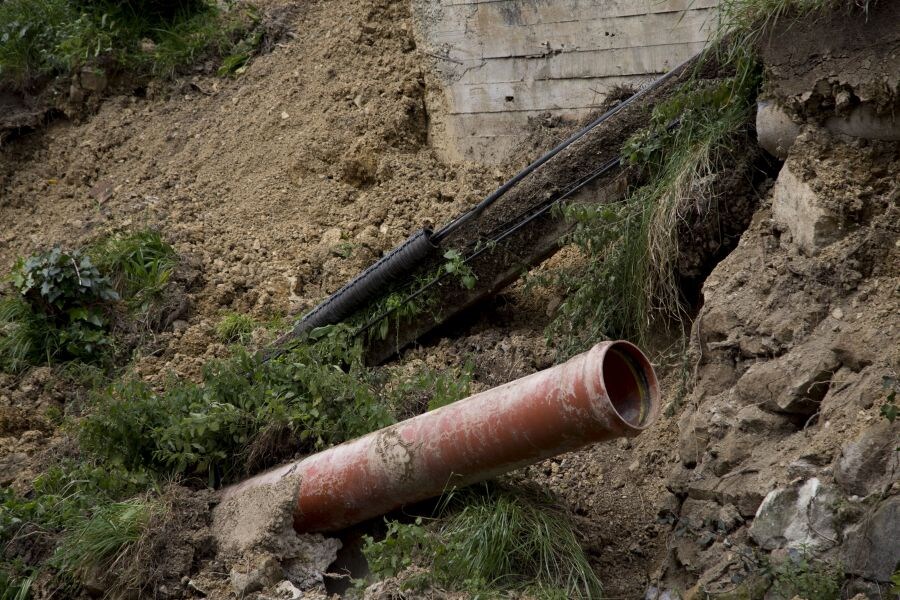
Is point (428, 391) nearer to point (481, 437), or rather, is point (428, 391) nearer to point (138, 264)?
point (481, 437)

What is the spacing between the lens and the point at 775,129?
15.7ft

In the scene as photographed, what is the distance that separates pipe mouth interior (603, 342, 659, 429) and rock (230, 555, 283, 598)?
4.85 feet

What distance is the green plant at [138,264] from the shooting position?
6984mm

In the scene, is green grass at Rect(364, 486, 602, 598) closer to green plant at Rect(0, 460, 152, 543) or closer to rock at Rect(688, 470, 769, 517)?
rock at Rect(688, 470, 769, 517)

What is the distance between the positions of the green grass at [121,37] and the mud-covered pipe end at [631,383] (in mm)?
5354

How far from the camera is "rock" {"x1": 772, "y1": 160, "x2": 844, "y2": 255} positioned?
441 cm

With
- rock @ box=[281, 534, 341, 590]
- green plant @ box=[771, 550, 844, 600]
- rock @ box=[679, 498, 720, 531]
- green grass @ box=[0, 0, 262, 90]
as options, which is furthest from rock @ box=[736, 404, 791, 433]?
green grass @ box=[0, 0, 262, 90]

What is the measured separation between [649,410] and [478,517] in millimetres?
775

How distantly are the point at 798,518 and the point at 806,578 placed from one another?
10.3 inches

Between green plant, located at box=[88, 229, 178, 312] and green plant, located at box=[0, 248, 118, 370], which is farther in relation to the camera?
green plant, located at box=[88, 229, 178, 312]

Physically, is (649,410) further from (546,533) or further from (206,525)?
(206,525)

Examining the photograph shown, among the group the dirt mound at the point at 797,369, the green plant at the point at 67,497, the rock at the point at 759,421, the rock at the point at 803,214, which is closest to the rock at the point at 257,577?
the green plant at the point at 67,497

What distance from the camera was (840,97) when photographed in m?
4.42

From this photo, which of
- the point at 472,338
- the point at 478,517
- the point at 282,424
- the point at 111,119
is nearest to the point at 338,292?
the point at 472,338
